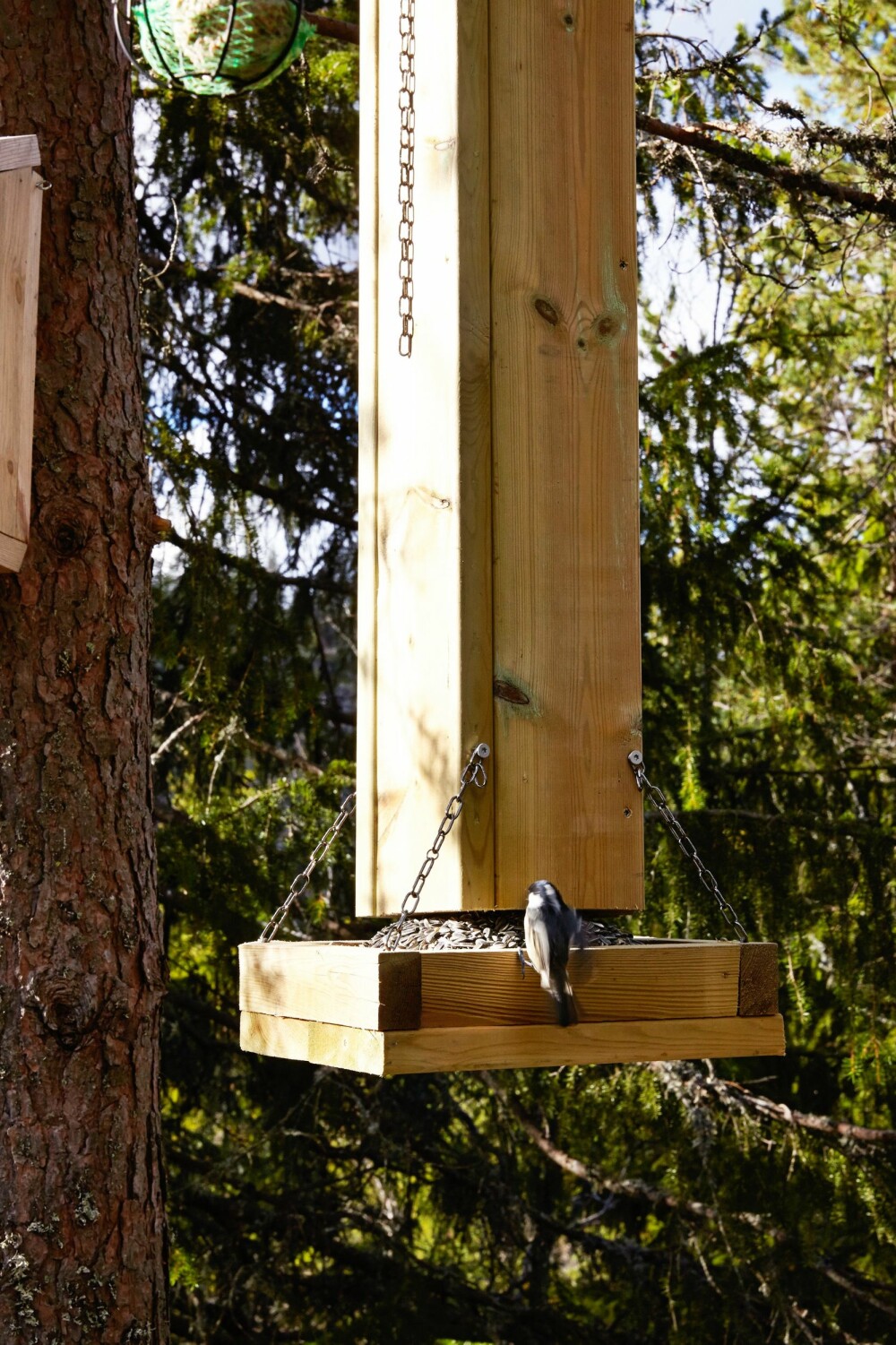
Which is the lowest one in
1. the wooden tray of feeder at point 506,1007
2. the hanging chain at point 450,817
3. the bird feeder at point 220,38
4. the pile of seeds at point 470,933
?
the wooden tray of feeder at point 506,1007

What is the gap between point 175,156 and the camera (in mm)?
4738

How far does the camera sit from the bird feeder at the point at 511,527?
1896 millimetres

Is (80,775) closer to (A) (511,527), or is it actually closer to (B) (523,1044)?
(A) (511,527)

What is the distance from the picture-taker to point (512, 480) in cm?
197

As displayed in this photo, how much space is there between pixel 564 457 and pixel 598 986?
2.38ft

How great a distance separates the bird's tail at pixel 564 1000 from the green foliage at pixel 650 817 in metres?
2.33

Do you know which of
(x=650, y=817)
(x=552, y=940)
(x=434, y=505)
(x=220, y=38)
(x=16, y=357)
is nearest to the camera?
(x=552, y=940)

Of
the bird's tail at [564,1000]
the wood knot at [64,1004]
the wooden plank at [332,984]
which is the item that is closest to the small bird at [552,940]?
the bird's tail at [564,1000]

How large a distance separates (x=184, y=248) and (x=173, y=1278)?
11.2 ft

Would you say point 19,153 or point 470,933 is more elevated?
point 19,153

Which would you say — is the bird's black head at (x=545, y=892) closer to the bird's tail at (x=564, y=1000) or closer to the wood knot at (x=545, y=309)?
the bird's tail at (x=564, y=1000)

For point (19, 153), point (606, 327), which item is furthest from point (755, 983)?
point (19, 153)

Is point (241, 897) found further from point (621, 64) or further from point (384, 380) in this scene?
point (621, 64)

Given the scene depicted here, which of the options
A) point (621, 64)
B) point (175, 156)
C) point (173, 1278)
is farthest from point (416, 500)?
point (175, 156)
